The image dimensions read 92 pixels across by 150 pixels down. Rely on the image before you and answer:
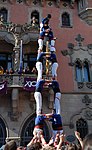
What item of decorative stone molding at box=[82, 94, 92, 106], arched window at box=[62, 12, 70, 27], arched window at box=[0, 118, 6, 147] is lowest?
arched window at box=[0, 118, 6, 147]

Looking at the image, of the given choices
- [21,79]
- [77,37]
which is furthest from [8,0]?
[21,79]

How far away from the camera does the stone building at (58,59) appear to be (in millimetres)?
13789

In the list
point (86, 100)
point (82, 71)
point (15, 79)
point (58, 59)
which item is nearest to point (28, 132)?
point (15, 79)

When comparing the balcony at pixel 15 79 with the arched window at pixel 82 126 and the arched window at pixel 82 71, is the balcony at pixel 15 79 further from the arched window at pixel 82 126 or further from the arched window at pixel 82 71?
the arched window at pixel 82 126

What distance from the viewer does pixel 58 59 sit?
16469 millimetres

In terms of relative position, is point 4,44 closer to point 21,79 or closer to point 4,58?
point 4,58

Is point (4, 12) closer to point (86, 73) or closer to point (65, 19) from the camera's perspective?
point (65, 19)

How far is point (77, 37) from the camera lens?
1742 centimetres

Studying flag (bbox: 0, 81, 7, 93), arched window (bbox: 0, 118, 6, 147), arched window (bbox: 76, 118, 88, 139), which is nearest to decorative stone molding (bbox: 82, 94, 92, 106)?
arched window (bbox: 76, 118, 88, 139)

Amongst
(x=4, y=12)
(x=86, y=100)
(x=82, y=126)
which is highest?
(x=4, y=12)

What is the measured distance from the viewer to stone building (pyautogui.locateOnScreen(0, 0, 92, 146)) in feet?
45.2

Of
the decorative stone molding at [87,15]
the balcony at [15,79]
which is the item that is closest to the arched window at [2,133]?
the balcony at [15,79]

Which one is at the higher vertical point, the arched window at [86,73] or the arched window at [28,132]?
the arched window at [86,73]

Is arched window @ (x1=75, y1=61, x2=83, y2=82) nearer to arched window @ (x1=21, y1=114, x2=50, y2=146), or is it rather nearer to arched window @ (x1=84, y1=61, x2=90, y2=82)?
arched window @ (x1=84, y1=61, x2=90, y2=82)
